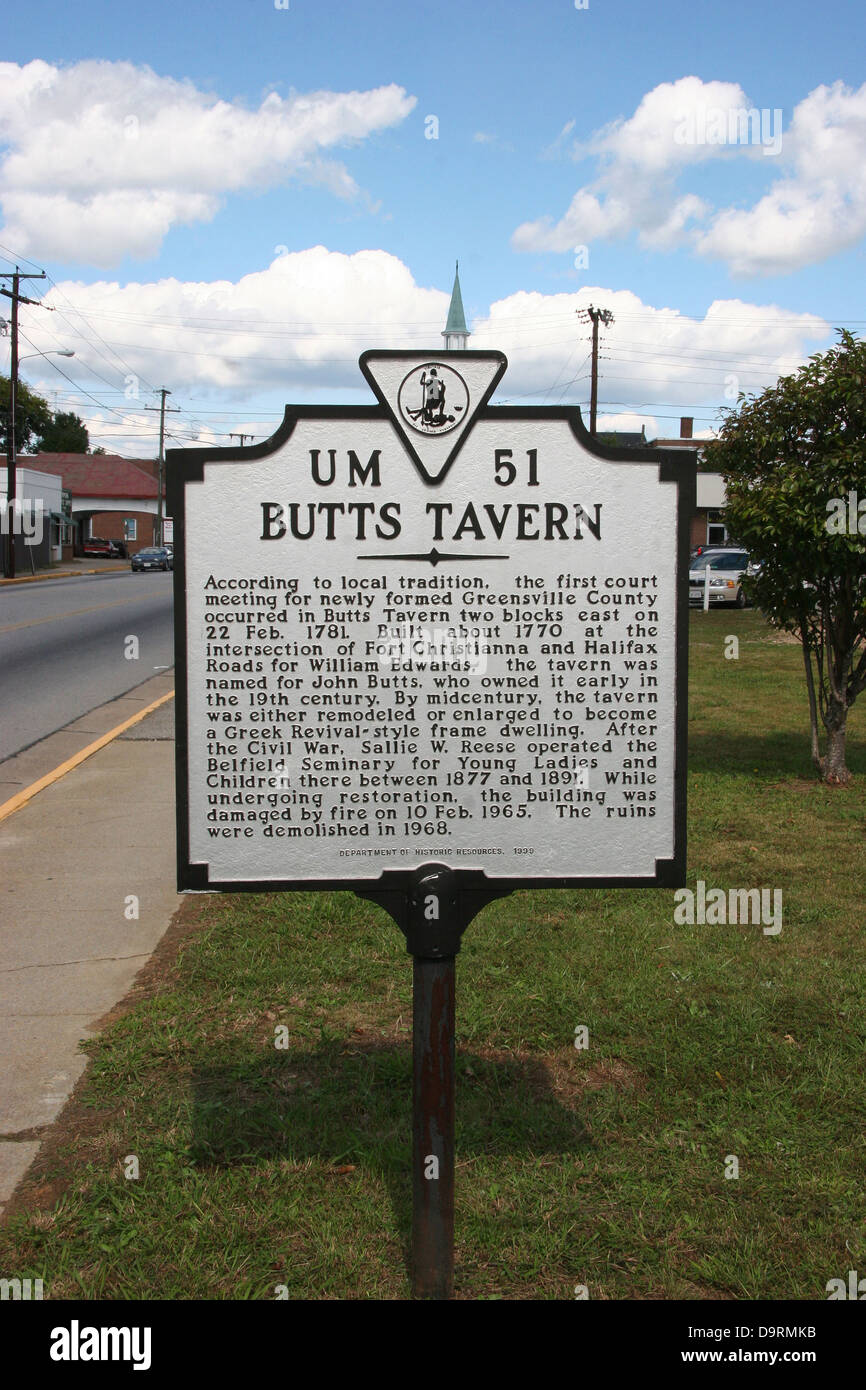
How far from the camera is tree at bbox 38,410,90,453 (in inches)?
3927

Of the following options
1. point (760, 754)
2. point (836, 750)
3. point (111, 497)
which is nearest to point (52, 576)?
point (111, 497)

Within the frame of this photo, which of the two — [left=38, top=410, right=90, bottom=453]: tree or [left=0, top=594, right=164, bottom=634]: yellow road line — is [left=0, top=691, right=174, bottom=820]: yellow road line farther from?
[left=38, top=410, right=90, bottom=453]: tree

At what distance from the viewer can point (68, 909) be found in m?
5.66

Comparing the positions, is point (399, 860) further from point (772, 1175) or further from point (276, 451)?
point (772, 1175)

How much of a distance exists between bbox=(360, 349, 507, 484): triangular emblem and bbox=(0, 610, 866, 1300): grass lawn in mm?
1936

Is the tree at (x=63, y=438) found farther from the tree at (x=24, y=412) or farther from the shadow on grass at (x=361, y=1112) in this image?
the shadow on grass at (x=361, y=1112)

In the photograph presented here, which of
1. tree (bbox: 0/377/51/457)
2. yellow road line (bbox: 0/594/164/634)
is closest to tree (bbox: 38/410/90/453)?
tree (bbox: 0/377/51/457)

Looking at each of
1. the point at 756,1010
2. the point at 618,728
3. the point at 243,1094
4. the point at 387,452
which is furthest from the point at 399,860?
the point at 756,1010

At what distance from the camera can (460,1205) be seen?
129 inches

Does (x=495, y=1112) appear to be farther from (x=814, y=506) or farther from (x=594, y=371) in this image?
(x=594, y=371)

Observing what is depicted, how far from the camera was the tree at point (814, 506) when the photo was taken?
7.86m

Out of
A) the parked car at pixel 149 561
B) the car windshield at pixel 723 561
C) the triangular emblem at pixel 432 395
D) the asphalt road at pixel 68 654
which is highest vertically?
the parked car at pixel 149 561

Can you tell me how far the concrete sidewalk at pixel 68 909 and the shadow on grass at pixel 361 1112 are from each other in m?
0.53

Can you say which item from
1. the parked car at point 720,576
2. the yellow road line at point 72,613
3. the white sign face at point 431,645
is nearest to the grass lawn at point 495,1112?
the white sign face at point 431,645
